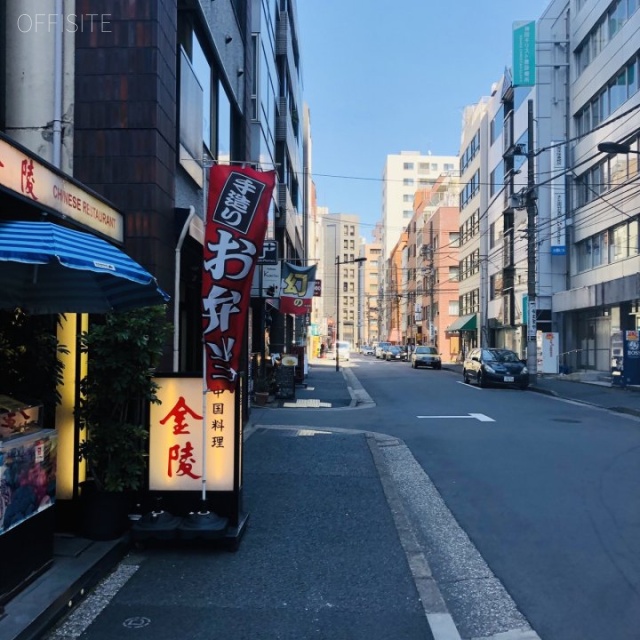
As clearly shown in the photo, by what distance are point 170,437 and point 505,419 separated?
431 inches

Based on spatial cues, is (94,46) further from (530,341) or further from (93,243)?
(530,341)

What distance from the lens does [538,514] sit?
21.7 ft

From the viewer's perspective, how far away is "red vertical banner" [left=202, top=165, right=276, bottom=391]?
204 inches

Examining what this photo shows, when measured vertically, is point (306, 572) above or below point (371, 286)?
below

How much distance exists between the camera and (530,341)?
2561 cm

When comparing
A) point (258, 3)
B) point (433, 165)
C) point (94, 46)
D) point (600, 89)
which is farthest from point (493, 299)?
point (433, 165)

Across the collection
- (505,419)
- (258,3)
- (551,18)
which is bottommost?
(505,419)

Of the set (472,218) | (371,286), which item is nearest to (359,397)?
(472,218)

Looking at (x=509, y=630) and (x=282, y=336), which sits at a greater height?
(x=282, y=336)

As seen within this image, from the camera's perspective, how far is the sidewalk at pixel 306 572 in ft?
12.9

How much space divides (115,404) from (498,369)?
21.6m

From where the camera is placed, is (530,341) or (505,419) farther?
(530,341)

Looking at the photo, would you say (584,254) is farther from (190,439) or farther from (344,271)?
(344,271)

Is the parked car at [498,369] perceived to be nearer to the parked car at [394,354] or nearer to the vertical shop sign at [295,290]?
the vertical shop sign at [295,290]
